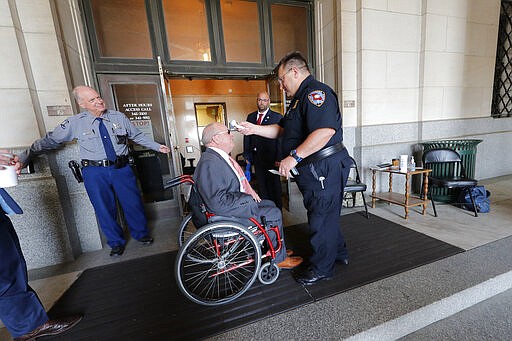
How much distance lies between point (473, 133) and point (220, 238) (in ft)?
15.0

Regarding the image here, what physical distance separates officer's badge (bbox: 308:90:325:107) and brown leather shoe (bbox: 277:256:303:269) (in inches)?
47.7

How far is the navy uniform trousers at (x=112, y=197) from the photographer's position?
2.09m

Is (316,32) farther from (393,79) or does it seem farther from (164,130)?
(164,130)

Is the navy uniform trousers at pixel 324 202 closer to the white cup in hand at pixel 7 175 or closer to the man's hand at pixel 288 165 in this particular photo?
the man's hand at pixel 288 165

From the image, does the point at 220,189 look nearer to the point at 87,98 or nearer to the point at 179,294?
the point at 179,294

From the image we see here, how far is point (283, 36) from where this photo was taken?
3385 mm

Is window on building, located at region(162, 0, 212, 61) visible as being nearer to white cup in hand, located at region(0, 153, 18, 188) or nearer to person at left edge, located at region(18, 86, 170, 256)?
person at left edge, located at region(18, 86, 170, 256)

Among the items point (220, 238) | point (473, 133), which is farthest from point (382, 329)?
point (473, 133)

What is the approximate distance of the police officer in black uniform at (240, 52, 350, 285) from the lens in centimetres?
138

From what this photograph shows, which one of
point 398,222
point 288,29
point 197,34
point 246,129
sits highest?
point 288,29

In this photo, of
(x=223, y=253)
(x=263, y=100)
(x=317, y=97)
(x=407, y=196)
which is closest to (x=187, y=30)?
(x=263, y=100)

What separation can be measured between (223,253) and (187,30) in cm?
290

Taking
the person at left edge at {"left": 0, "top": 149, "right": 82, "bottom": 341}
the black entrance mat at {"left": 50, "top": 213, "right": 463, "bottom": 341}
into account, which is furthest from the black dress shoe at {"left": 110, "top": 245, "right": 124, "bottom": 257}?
the person at left edge at {"left": 0, "top": 149, "right": 82, "bottom": 341}

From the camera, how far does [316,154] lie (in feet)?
4.76
